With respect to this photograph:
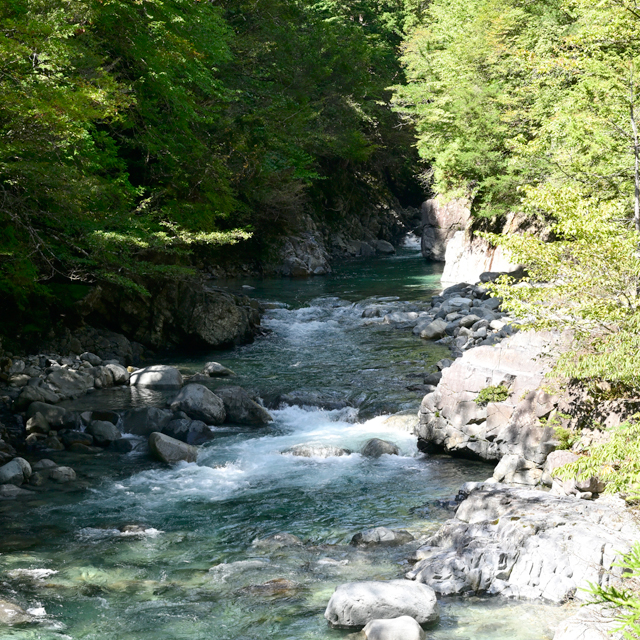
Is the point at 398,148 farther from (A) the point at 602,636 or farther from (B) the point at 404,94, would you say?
(A) the point at 602,636

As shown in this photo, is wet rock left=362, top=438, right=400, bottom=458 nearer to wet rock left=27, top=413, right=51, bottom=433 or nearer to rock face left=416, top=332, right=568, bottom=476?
rock face left=416, top=332, right=568, bottom=476

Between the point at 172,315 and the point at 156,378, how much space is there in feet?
11.4

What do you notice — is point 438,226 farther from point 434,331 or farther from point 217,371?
point 217,371

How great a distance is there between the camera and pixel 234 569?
7.20 metres

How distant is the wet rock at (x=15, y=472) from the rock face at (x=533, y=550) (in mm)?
5803

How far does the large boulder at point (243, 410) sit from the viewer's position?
41.3 ft

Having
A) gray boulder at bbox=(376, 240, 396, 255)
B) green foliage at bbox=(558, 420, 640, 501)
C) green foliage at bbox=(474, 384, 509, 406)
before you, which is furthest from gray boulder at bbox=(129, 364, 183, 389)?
gray boulder at bbox=(376, 240, 396, 255)

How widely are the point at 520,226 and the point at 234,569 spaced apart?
847 inches

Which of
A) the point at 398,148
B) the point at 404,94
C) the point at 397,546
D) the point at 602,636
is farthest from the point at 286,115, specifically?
the point at 602,636

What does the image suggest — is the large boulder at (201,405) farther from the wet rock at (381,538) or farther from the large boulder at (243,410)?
the wet rock at (381,538)

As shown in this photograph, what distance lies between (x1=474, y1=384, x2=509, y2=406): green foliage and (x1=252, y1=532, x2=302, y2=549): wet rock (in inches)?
150

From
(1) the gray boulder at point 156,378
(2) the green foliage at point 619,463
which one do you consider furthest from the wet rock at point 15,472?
(2) the green foliage at point 619,463

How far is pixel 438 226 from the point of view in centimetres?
3516

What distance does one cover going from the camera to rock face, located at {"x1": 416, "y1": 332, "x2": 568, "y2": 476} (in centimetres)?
928
